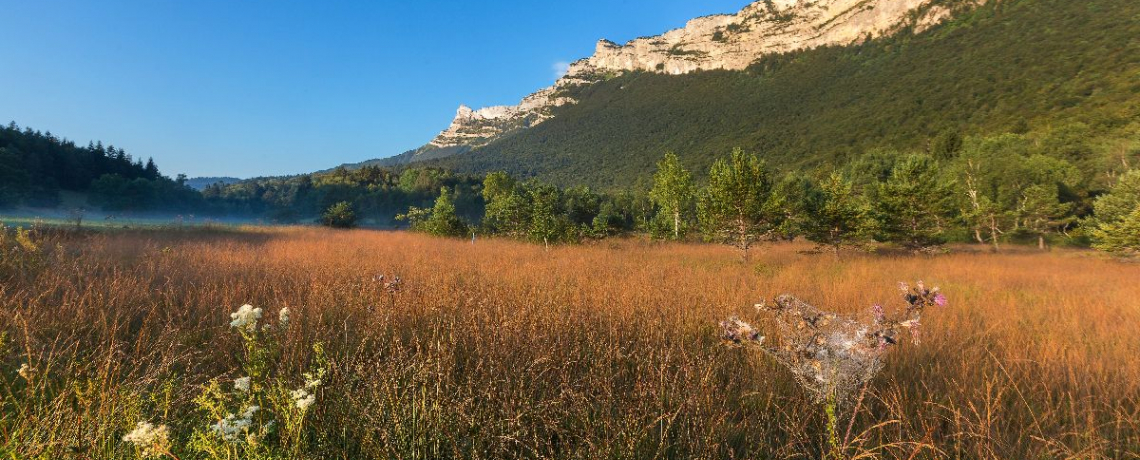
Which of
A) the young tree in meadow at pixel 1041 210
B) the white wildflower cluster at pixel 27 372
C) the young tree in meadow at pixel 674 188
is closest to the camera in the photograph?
the white wildflower cluster at pixel 27 372

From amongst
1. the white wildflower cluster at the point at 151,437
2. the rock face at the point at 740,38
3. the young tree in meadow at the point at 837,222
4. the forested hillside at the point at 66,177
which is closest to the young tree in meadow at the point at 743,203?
the young tree in meadow at the point at 837,222

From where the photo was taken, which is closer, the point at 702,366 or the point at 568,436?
the point at 568,436

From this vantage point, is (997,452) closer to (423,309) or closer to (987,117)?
(423,309)

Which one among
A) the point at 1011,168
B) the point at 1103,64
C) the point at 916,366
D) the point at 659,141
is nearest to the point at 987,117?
the point at 1103,64

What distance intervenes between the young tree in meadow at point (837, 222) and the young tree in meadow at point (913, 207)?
1.32 metres

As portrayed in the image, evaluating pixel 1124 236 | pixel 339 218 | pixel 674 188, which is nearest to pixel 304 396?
pixel 1124 236

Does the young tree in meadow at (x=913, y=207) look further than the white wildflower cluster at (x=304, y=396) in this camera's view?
Yes

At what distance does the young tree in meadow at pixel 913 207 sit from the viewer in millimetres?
15633

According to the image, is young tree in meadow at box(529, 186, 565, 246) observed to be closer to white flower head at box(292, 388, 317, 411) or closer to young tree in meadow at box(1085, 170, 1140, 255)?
white flower head at box(292, 388, 317, 411)

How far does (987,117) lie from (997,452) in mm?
70781

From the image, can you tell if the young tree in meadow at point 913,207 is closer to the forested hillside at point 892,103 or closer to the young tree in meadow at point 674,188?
the young tree in meadow at point 674,188

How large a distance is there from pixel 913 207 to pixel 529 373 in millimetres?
19683

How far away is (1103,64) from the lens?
147 feet

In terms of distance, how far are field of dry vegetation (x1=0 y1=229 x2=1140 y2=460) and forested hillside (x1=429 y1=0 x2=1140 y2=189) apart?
4035cm
